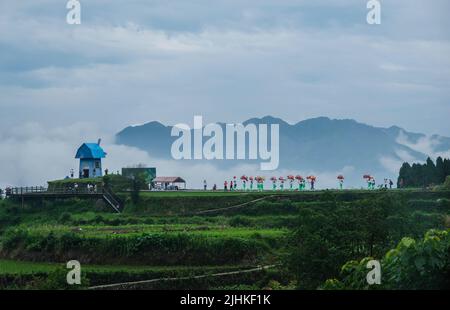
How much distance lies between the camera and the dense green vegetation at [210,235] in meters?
29.5

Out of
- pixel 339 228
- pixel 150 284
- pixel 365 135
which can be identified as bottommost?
pixel 150 284

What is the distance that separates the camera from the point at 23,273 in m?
35.7

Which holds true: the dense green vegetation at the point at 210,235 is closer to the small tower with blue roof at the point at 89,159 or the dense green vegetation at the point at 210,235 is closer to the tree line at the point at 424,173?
the tree line at the point at 424,173

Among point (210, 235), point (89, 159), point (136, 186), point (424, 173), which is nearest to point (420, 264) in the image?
point (210, 235)

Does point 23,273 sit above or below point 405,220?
below

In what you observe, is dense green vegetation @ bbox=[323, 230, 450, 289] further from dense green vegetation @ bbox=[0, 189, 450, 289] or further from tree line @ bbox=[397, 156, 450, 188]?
tree line @ bbox=[397, 156, 450, 188]

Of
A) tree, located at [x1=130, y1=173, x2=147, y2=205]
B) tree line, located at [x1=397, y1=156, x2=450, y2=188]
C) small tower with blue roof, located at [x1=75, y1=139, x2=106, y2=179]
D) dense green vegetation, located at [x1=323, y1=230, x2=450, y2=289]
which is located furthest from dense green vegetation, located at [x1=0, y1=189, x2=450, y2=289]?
dense green vegetation, located at [x1=323, y1=230, x2=450, y2=289]

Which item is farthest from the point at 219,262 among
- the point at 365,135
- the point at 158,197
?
the point at 365,135

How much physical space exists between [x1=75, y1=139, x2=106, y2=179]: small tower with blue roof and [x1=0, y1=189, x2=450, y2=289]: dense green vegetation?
8583 mm

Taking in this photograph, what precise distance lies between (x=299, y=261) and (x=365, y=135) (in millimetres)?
73876

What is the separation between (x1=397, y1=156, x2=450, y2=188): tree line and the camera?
58.7 m

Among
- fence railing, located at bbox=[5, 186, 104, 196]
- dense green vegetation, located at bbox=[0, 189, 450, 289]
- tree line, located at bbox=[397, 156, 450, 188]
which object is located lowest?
dense green vegetation, located at bbox=[0, 189, 450, 289]
